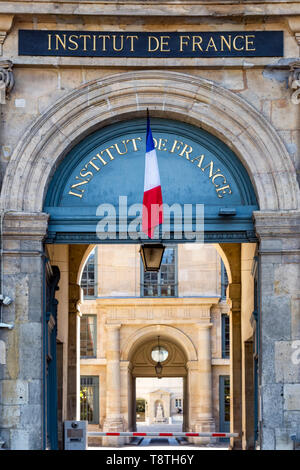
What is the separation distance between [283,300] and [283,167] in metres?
1.58

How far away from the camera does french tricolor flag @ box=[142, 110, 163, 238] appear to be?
1261 centimetres

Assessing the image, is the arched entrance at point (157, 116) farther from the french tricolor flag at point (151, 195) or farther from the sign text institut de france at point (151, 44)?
the french tricolor flag at point (151, 195)

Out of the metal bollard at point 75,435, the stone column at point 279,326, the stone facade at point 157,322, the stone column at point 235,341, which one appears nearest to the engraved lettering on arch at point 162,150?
the stone column at point 279,326

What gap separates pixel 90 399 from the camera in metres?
33.7

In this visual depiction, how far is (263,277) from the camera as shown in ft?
40.5

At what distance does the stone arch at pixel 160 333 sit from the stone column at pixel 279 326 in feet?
69.9

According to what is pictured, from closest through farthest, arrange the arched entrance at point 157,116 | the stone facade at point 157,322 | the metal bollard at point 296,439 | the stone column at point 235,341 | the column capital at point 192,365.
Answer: the metal bollard at point 296,439 → the arched entrance at point 157,116 → the stone column at point 235,341 → the stone facade at point 157,322 → the column capital at point 192,365

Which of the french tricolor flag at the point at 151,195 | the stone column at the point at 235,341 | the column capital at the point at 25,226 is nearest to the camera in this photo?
the column capital at the point at 25,226

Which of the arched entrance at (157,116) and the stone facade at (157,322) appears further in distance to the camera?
the stone facade at (157,322)

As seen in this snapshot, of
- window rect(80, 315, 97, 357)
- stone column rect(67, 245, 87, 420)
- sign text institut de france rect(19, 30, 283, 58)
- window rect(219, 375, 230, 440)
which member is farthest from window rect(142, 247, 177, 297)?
sign text institut de france rect(19, 30, 283, 58)

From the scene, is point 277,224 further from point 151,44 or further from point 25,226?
point 25,226

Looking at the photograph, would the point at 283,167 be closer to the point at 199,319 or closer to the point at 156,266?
the point at 156,266

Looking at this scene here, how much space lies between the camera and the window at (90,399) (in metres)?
33.5

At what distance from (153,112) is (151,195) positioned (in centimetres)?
108
